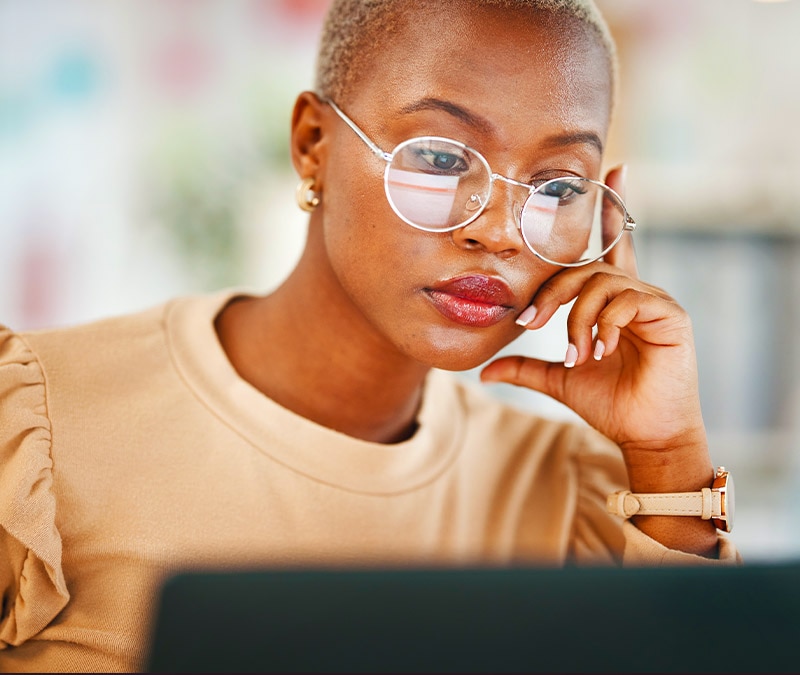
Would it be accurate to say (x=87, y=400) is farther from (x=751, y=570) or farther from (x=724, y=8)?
(x=724, y=8)

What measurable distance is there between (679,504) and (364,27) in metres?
0.67

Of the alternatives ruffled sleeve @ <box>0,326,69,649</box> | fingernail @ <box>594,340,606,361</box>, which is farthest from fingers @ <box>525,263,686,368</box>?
ruffled sleeve @ <box>0,326,69,649</box>

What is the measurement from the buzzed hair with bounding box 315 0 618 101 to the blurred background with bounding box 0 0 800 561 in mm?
1997

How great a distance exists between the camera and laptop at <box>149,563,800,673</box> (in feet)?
1.23

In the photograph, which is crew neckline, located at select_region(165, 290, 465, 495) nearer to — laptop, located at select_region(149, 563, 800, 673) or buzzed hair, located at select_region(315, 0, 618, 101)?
buzzed hair, located at select_region(315, 0, 618, 101)

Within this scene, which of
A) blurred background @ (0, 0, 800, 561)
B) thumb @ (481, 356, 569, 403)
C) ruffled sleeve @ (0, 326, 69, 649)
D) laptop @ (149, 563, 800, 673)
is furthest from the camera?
blurred background @ (0, 0, 800, 561)

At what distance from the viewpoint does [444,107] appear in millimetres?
929

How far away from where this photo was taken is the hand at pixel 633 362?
1036 millimetres

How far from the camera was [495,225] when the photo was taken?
0.95 metres

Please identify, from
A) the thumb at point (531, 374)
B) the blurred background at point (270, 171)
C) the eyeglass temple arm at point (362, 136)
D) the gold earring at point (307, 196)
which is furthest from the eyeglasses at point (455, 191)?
the blurred background at point (270, 171)

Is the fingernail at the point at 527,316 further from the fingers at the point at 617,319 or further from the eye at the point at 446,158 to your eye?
the eye at the point at 446,158

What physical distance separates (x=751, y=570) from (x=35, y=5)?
10.8 feet

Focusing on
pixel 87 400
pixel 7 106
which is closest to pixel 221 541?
pixel 87 400

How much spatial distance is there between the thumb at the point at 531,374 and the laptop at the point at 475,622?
77 cm
